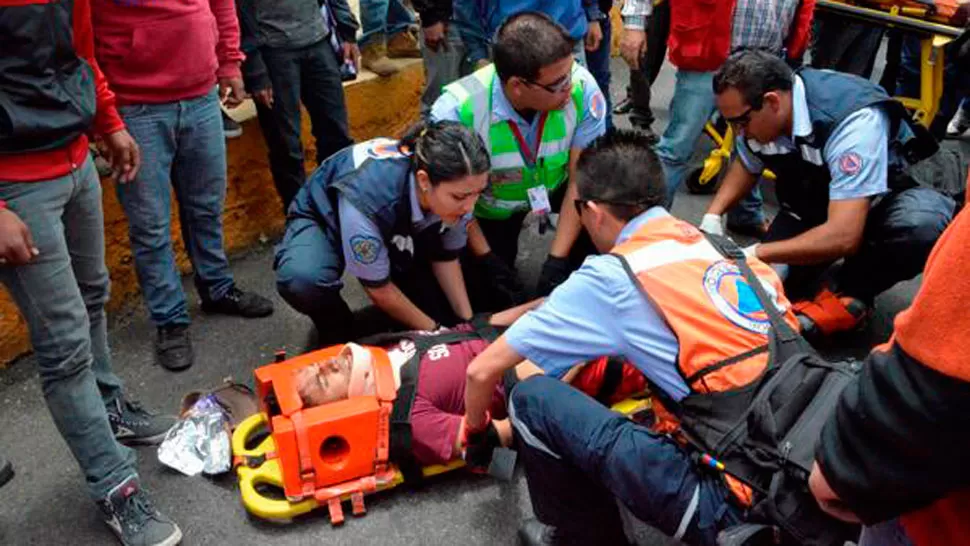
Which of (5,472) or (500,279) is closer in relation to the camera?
(5,472)

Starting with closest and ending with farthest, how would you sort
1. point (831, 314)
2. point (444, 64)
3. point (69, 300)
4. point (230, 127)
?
point (69, 300) < point (831, 314) < point (230, 127) < point (444, 64)

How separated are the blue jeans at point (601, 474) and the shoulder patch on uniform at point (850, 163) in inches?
57.4

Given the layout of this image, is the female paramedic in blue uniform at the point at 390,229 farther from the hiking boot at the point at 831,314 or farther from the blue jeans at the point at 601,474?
the hiking boot at the point at 831,314

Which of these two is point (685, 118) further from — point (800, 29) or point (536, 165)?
point (536, 165)

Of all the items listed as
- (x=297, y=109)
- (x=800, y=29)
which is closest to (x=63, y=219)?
(x=297, y=109)

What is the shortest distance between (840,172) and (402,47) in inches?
100

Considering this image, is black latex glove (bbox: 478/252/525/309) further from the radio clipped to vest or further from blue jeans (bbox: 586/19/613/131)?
blue jeans (bbox: 586/19/613/131)

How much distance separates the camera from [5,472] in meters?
2.45

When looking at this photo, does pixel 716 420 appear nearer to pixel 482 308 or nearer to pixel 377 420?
pixel 377 420

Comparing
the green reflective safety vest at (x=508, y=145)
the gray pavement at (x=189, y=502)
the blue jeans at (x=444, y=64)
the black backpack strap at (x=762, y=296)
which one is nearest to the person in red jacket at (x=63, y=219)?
the gray pavement at (x=189, y=502)

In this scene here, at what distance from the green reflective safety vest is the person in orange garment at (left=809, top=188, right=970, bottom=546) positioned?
6.75 feet

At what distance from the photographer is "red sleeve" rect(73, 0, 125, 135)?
201 cm

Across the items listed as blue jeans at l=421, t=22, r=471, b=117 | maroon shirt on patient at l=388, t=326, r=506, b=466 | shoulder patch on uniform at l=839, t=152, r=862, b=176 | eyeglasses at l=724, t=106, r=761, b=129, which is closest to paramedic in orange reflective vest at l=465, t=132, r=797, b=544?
maroon shirt on patient at l=388, t=326, r=506, b=466

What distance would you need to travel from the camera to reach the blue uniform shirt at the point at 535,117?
294 cm
